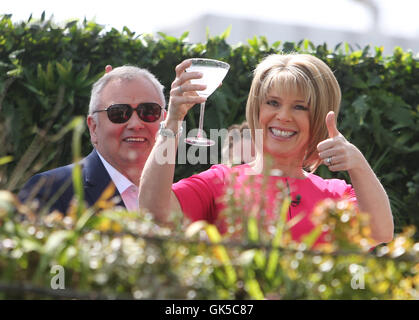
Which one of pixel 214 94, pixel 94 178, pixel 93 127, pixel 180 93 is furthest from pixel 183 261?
pixel 214 94

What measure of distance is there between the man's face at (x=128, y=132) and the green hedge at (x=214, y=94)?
75 centimetres

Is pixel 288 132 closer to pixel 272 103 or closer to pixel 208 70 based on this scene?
pixel 272 103

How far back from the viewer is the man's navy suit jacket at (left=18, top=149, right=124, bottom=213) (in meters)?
3.18

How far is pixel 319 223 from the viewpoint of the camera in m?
1.38

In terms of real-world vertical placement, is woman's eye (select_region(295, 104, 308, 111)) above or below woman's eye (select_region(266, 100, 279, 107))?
below

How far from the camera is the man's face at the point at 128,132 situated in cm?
372

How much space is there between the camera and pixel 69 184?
303cm

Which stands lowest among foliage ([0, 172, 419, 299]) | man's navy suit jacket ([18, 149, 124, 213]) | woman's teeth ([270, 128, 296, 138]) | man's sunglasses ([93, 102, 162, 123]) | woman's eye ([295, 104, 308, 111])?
foliage ([0, 172, 419, 299])

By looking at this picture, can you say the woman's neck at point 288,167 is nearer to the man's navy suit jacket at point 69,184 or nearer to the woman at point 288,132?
the woman at point 288,132

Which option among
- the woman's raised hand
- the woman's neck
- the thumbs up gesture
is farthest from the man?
the thumbs up gesture

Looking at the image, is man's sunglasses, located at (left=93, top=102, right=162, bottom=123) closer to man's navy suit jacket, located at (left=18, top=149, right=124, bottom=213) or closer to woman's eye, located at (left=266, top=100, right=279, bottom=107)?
man's navy suit jacket, located at (left=18, top=149, right=124, bottom=213)

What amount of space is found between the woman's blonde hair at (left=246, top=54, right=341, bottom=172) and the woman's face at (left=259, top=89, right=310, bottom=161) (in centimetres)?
3

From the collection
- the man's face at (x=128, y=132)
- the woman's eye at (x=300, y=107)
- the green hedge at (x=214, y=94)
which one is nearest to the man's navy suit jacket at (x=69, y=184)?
the man's face at (x=128, y=132)

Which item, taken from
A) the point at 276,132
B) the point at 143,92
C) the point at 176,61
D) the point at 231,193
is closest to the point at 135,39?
the point at 176,61
